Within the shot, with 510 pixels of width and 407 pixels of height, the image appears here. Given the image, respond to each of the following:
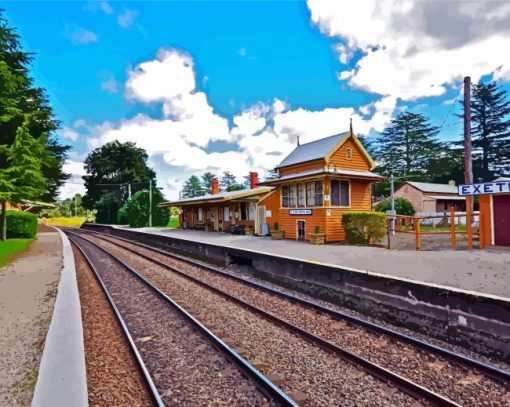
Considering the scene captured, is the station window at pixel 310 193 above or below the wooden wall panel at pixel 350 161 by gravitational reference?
below

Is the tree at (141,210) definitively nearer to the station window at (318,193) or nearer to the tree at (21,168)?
the tree at (21,168)

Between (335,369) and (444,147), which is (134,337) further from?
(444,147)

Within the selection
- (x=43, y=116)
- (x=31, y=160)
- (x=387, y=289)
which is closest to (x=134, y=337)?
(x=387, y=289)

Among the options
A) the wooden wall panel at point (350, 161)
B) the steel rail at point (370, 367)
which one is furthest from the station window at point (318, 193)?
the steel rail at point (370, 367)

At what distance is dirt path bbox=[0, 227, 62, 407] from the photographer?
14.3ft

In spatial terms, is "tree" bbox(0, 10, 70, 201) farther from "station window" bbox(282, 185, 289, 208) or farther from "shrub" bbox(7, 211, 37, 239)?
"station window" bbox(282, 185, 289, 208)

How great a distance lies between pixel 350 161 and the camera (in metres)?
21.4

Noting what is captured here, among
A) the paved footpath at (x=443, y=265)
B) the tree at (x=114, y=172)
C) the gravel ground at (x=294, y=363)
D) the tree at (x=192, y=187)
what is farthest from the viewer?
the tree at (x=192, y=187)

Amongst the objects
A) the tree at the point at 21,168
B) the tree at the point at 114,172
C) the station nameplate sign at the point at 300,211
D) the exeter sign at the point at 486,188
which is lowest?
the station nameplate sign at the point at 300,211

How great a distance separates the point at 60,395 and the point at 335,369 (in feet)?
12.2

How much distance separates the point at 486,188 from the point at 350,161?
331 inches

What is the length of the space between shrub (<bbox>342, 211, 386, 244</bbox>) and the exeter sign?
424cm

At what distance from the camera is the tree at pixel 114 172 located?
6650 cm

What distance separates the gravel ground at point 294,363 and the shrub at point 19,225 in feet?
78.5
